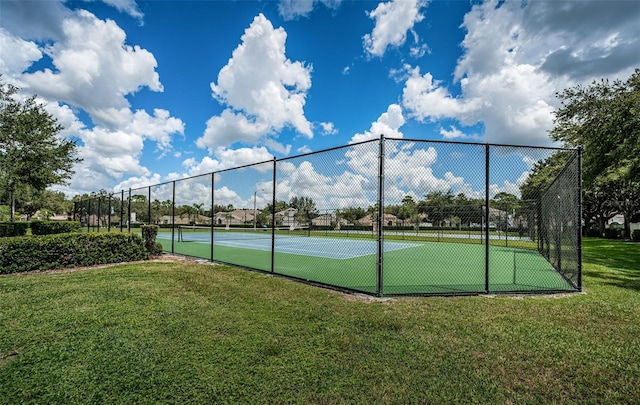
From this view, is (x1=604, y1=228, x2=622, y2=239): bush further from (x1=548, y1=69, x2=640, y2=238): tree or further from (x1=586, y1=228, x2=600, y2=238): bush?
(x1=548, y1=69, x2=640, y2=238): tree

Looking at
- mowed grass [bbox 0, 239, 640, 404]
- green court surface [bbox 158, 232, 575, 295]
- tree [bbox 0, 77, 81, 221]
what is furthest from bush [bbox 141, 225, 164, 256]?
tree [bbox 0, 77, 81, 221]

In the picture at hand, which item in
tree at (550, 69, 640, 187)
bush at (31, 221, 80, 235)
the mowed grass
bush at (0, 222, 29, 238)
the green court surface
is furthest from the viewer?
bush at (31, 221, 80, 235)

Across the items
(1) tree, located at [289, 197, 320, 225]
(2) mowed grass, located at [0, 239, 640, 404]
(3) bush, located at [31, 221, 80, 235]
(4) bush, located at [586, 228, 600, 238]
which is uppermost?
(1) tree, located at [289, 197, 320, 225]

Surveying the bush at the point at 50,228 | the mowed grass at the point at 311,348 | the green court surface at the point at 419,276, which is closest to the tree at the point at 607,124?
the green court surface at the point at 419,276

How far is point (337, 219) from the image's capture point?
7.71 m

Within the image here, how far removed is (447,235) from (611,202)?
74.6 ft

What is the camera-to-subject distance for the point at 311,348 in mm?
3100

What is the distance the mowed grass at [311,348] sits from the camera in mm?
2385

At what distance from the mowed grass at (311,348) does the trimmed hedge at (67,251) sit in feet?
8.68

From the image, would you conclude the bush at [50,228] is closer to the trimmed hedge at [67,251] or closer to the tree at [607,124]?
the trimmed hedge at [67,251]

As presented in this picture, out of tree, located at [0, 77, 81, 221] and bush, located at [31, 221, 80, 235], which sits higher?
tree, located at [0, 77, 81, 221]

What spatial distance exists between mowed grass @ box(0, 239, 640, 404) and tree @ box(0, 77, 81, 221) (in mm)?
15961

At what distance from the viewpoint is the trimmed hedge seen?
712 centimetres

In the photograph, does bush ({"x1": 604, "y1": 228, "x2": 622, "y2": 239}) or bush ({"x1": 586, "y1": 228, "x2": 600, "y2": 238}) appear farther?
bush ({"x1": 586, "y1": 228, "x2": 600, "y2": 238})
